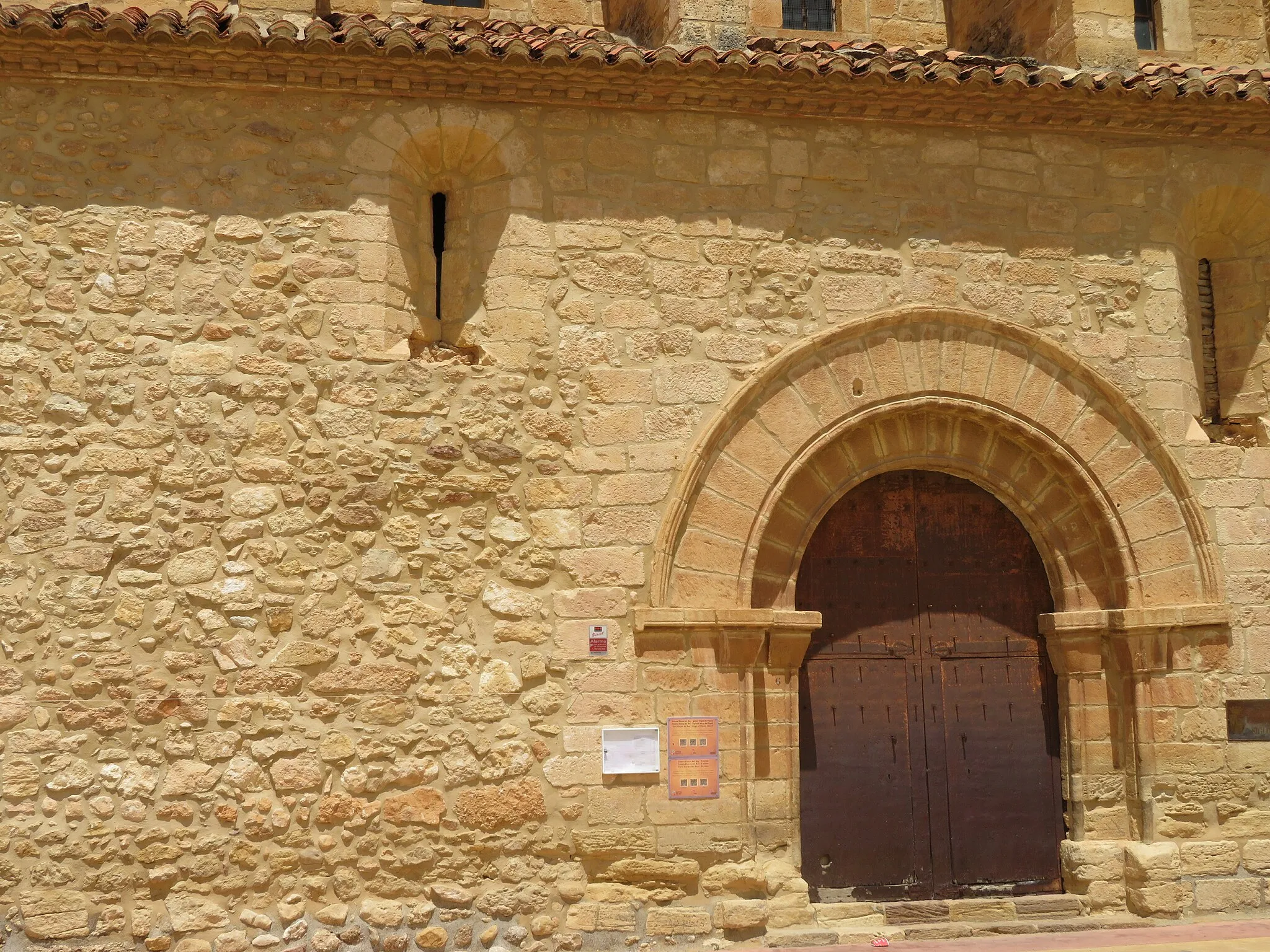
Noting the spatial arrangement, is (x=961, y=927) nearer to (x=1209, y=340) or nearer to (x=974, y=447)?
(x=974, y=447)

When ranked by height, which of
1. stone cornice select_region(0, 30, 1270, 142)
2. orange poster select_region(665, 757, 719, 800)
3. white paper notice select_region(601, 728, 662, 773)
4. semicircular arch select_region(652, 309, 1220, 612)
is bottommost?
orange poster select_region(665, 757, 719, 800)

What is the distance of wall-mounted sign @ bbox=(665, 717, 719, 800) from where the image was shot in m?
6.35

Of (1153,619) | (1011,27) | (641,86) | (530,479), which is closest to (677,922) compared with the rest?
(530,479)

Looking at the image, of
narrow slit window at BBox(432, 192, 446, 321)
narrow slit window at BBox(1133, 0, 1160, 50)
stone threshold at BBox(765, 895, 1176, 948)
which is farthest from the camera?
narrow slit window at BBox(1133, 0, 1160, 50)

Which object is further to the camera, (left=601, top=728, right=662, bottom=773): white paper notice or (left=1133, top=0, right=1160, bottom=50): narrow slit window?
(left=1133, top=0, right=1160, bottom=50): narrow slit window

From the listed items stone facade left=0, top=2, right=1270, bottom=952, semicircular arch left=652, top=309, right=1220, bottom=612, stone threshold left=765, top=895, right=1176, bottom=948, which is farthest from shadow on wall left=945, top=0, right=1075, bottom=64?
stone threshold left=765, top=895, right=1176, bottom=948

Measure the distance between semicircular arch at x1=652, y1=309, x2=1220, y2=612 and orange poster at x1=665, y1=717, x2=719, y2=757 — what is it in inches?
29.3

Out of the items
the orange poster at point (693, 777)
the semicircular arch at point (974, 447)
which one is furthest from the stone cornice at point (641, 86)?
the orange poster at point (693, 777)

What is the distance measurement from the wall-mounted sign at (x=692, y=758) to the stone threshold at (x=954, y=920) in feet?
2.72

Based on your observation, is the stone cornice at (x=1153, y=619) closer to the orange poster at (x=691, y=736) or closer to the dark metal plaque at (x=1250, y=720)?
the dark metal plaque at (x=1250, y=720)

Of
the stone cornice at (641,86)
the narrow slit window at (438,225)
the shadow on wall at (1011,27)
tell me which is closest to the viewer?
the stone cornice at (641,86)

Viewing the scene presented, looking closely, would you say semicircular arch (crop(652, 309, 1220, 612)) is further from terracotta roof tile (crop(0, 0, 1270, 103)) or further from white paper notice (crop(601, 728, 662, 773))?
terracotta roof tile (crop(0, 0, 1270, 103))

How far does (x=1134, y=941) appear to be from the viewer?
6336 mm

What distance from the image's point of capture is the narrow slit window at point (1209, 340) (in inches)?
302
